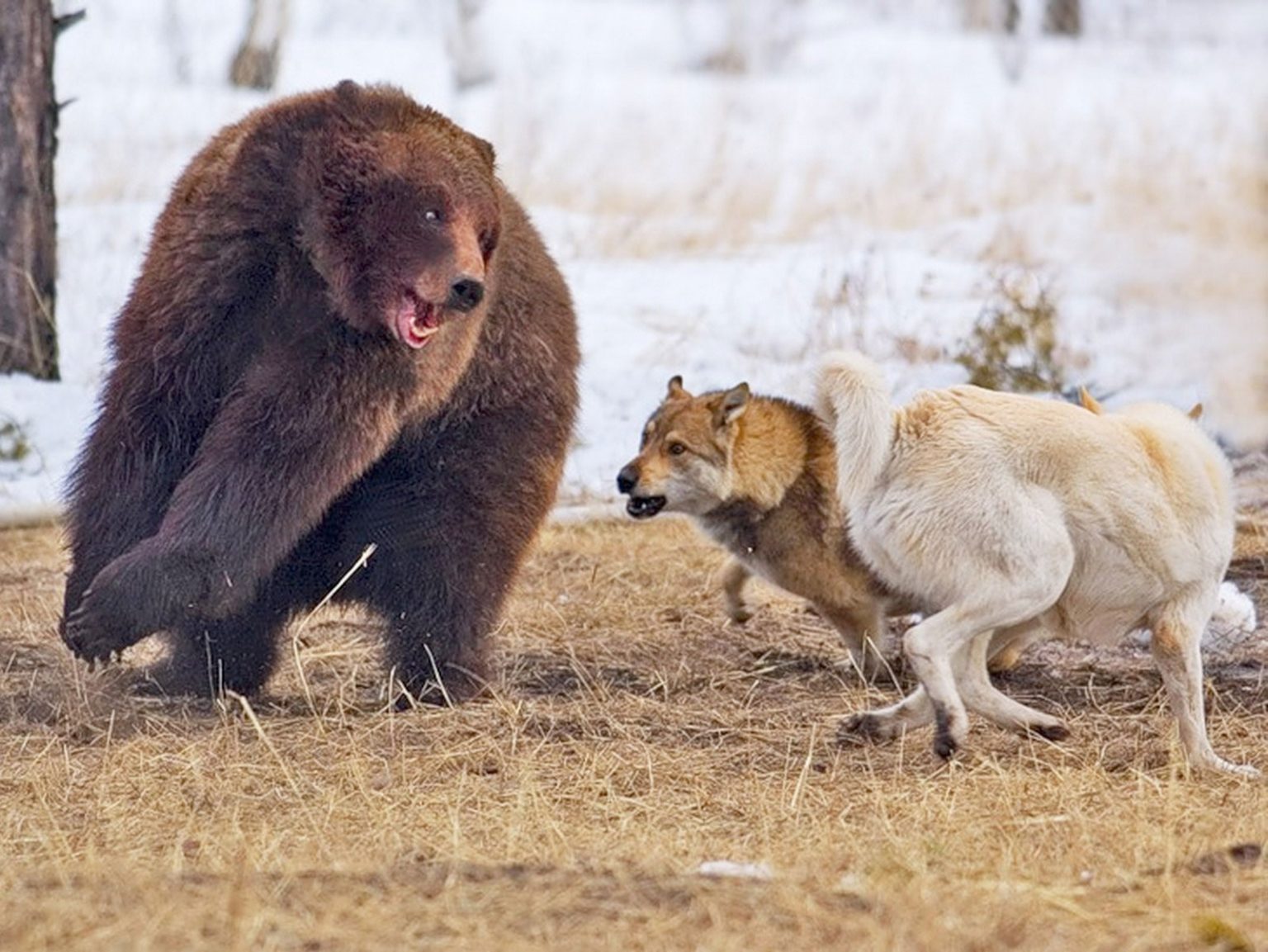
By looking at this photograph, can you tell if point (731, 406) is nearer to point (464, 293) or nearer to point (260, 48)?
point (464, 293)

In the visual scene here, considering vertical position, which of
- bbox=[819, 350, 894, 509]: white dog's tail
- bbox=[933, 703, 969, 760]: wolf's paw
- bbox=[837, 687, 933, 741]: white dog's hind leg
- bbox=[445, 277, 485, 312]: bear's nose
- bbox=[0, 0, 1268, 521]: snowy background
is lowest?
bbox=[0, 0, 1268, 521]: snowy background

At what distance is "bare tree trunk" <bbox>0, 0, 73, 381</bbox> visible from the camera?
10273mm

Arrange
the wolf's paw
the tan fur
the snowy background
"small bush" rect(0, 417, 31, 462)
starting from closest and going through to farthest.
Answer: the wolf's paw
the tan fur
"small bush" rect(0, 417, 31, 462)
the snowy background

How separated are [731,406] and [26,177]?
4354mm

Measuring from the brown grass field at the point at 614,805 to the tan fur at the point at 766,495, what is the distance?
0.99 ft

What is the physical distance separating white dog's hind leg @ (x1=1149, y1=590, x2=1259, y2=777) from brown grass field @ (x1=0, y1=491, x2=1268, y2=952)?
94 millimetres

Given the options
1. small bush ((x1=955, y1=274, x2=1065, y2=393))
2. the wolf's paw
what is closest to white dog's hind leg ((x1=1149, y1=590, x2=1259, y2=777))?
the wolf's paw

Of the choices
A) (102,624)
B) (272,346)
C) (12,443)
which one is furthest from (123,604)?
(12,443)

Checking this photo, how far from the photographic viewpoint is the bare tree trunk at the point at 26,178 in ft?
33.7

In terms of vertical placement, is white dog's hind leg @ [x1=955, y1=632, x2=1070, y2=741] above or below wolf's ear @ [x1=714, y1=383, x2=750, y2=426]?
below

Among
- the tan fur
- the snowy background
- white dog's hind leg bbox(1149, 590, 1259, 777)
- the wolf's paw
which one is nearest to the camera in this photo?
the wolf's paw

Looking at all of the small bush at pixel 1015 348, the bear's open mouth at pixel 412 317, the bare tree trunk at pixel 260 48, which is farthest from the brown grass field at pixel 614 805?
the bare tree trunk at pixel 260 48

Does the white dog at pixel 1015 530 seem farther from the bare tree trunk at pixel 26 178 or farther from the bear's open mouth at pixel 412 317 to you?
the bare tree trunk at pixel 26 178

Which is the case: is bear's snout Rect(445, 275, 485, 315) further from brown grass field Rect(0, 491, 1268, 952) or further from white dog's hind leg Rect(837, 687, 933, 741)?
white dog's hind leg Rect(837, 687, 933, 741)
